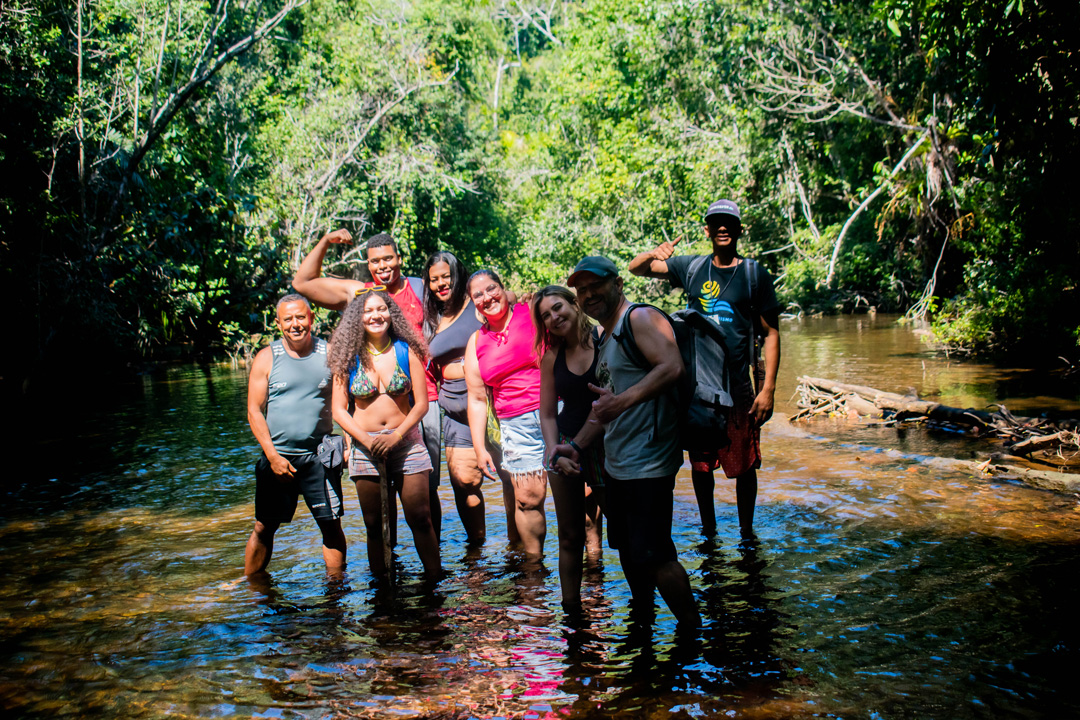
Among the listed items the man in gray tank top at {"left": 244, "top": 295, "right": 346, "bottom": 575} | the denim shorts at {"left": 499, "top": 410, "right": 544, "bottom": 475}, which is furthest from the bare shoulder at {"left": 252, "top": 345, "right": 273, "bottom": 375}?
the denim shorts at {"left": 499, "top": 410, "right": 544, "bottom": 475}

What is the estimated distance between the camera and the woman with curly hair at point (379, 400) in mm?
5422

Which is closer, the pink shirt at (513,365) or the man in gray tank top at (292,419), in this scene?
the man in gray tank top at (292,419)

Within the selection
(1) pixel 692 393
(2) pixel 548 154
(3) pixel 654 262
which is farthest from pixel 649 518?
(2) pixel 548 154

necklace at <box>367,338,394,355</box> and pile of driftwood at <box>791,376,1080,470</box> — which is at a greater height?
necklace at <box>367,338,394,355</box>

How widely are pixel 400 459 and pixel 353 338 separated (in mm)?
806

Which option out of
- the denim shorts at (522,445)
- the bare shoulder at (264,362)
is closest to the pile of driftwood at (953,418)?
the denim shorts at (522,445)

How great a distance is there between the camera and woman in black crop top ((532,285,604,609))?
470 centimetres

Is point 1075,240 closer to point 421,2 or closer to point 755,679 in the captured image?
point 755,679

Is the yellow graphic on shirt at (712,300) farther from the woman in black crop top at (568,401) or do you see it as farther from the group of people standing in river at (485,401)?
the woman in black crop top at (568,401)

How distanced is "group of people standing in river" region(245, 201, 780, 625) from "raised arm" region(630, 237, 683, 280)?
0.07 ft

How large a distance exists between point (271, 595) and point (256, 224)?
2027 cm

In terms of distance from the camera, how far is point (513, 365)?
5.72m

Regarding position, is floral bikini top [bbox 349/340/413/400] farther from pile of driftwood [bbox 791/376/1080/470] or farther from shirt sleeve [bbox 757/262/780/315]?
pile of driftwood [bbox 791/376/1080/470]

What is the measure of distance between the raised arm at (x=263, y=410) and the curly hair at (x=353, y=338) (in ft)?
1.30
